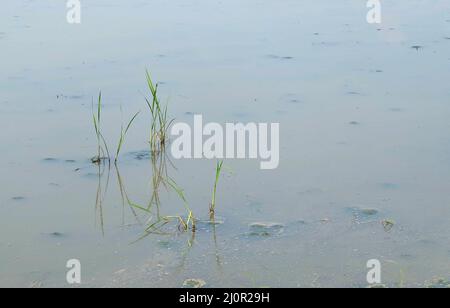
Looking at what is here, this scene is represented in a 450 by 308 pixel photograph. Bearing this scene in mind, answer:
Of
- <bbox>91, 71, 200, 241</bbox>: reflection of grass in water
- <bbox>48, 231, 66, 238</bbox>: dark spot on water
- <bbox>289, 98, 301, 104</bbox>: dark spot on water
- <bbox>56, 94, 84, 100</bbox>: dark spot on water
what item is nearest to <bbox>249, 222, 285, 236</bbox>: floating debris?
<bbox>91, 71, 200, 241</bbox>: reflection of grass in water

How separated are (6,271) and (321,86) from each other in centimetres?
→ 282

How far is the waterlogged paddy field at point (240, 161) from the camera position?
3.04 metres

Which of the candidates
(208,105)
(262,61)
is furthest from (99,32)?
(208,105)

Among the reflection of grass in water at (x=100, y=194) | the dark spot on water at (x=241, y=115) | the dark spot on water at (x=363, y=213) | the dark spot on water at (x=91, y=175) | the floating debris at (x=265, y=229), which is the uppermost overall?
the dark spot on water at (x=241, y=115)

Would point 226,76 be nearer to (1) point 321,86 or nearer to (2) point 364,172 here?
(1) point 321,86

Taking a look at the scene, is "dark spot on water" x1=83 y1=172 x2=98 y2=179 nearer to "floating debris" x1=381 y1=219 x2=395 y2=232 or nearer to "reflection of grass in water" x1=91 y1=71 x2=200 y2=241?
"reflection of grass in water" x1=91 y1=71 x2=200 y2=241

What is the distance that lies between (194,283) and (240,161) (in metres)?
1.20

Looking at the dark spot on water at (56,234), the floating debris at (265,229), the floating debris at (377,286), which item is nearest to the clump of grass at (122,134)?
the dark spot on water at (56,234)

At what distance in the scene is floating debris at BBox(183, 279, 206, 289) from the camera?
2.87 m

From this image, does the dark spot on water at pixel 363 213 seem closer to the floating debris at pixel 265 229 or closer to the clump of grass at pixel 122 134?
the floating debris at pixel 265 229

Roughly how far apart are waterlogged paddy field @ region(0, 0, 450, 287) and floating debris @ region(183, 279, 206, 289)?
0.09ft

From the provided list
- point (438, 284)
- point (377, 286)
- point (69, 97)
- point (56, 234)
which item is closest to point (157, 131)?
point (69, 97)

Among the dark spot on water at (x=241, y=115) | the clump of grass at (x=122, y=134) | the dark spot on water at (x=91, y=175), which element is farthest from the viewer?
the dark spot on water at (x=241, y=115)

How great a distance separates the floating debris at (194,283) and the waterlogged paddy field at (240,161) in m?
0.03
